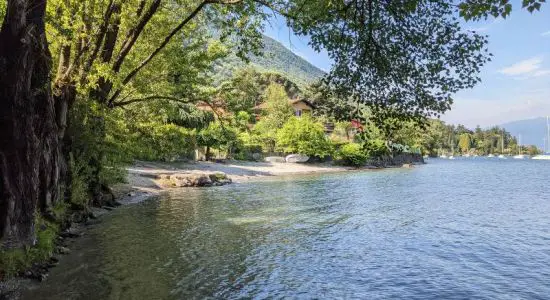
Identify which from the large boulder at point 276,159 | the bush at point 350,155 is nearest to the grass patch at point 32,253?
the large boulder at point 276,159

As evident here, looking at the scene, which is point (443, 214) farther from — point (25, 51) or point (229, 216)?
point (25, 51)

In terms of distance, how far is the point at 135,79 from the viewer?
2583 centimetres

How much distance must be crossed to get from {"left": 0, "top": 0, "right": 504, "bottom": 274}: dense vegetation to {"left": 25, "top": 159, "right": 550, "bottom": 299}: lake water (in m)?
2.50

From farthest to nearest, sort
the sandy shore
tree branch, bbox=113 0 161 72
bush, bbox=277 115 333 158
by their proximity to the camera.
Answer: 1. bush, bbox=277 115 333 158
2. the sandy shore
3. tree branch, bbox=113 0 161 72

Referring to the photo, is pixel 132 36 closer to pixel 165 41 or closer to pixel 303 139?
pixel 165 41

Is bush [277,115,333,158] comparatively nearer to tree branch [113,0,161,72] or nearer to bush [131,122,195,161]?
bush [131,122,195,161]

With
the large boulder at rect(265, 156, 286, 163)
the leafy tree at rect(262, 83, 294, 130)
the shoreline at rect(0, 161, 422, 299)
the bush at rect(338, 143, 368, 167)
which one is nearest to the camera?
the shoreline at rect(0, 161, 422, 299)

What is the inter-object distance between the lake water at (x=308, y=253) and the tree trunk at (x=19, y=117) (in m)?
1.94

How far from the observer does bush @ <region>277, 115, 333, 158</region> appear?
76.9 metres

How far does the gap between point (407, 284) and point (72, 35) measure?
46.8 ft

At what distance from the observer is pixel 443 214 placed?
25.7m

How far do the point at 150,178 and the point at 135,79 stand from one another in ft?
57.1

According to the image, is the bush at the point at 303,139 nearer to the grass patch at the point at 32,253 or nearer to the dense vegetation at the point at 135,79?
the dense vegetation at the point at 135,79

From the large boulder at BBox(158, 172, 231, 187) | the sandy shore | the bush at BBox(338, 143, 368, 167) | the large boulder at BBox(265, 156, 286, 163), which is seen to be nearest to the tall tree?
the sandy shore
